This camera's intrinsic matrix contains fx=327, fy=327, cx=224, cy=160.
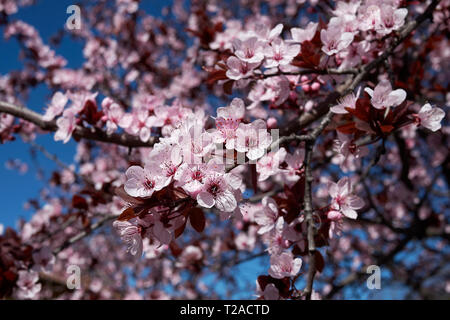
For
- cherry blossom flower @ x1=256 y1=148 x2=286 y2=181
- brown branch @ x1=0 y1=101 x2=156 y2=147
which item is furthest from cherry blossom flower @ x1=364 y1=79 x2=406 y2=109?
brown branch @ x1=0 y1=101 x2=156 y2=147

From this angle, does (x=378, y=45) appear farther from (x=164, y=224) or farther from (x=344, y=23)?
(x=164, y=224)

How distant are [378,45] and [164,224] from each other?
152 cm

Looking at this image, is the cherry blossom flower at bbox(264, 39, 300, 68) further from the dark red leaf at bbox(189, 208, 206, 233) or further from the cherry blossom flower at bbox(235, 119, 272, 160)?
the dark red leaf at bbox(189, 208, 206, 233)

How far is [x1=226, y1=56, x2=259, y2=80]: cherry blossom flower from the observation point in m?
1.59

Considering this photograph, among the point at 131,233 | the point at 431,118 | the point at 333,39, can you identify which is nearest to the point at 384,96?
the point at 431,118

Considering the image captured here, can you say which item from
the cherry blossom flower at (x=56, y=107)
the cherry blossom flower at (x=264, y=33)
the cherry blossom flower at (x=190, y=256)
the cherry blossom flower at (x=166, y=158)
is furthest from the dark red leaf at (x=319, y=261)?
the cherry blossom flower at (x=190, y=256)

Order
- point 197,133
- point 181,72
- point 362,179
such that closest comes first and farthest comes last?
point 197,133 → point 362,179 → point 181,72

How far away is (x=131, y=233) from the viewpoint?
1.25 m

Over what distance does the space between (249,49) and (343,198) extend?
85 centimetres

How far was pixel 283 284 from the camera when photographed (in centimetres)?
144

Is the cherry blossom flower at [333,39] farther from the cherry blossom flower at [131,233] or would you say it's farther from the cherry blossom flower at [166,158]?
the cherry blossom flower at [131,233]

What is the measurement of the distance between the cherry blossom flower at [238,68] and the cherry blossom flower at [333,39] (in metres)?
0.36

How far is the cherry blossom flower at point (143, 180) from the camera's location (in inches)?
44.2

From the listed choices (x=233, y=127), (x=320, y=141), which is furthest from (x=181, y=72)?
(x=233, y=127)
